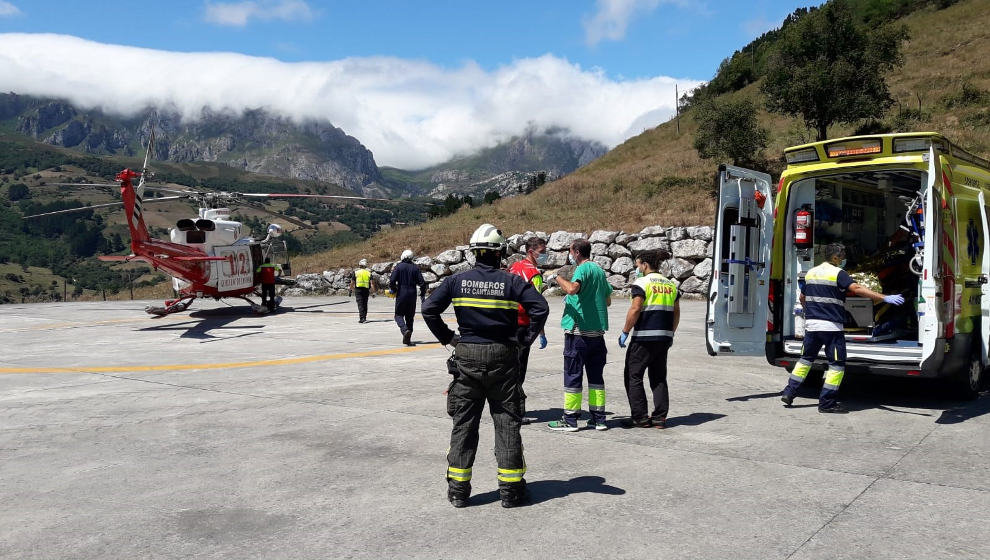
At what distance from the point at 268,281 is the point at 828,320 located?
17.5 m

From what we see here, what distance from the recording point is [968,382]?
769 centimetres

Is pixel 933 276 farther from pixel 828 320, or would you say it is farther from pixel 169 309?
pixel 169 309

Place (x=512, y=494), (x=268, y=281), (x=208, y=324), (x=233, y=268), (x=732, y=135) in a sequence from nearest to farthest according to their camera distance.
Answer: (x=512, y=494) → (x=208, y=324) → (x=233, y=268) → (x=268, y=281) → (x=732, y=135)

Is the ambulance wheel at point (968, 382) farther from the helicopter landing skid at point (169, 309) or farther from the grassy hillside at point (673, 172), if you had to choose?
the grassy hillside at point (673, 172)

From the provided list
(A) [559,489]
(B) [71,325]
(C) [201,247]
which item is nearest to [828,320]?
(A) [559,489]

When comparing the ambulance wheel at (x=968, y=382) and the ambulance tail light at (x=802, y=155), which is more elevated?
the ambulance tail light at (x=802, y=155)

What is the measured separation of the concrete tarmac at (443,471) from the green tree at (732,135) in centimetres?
3312

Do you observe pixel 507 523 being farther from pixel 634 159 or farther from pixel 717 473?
pixel 634 159

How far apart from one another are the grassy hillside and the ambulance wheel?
18.9 metres

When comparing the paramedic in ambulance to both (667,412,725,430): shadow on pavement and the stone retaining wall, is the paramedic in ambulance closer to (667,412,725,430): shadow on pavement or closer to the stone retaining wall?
(667,412,725,430): shadow on pavement

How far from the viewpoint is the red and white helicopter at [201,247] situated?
17.6 metres

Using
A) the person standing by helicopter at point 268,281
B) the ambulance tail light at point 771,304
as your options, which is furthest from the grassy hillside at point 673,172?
the ambulance tail light at point 771,304

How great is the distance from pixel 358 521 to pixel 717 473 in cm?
267

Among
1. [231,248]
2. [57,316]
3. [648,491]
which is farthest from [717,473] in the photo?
[57,316]
